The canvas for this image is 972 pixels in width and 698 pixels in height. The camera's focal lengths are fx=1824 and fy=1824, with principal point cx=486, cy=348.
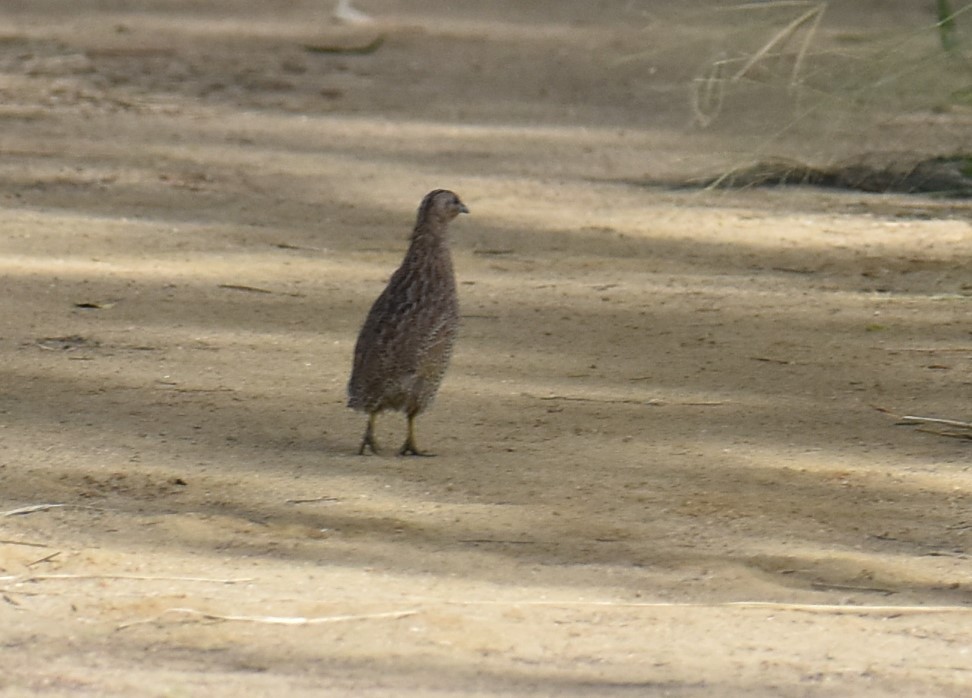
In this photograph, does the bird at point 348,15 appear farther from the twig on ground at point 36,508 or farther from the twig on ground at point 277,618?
the twig on ground at point 277,618

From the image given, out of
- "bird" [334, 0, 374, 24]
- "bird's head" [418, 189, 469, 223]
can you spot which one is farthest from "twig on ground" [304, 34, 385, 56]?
"bird's head" [418, 189, 469, 223]

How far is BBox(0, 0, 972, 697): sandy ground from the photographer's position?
368cm

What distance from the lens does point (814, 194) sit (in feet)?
32.0

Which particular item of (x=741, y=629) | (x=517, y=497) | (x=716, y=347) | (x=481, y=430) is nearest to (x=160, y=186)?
(x=716, y=347)

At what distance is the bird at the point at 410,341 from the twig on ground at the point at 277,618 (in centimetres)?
126

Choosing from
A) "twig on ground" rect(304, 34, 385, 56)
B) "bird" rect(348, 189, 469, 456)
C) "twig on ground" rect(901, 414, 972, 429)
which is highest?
"twig on ground" rect(304, 34, 385, 56)

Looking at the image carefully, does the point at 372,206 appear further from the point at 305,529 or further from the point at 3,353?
the point at 305,529

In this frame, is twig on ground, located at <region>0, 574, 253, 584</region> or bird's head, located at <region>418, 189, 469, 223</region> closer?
twig on ground, located at <region>0, 574, 253, 584</region>

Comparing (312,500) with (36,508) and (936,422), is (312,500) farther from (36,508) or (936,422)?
(936,422)

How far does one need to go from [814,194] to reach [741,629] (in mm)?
6239

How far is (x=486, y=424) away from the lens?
5445 millimetres

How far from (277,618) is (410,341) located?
1388mm

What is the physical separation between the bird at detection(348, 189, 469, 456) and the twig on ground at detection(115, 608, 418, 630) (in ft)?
4.14

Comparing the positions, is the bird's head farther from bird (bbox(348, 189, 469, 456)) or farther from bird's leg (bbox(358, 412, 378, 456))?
bird's leg (bbox(358, 412, 378, 456))
